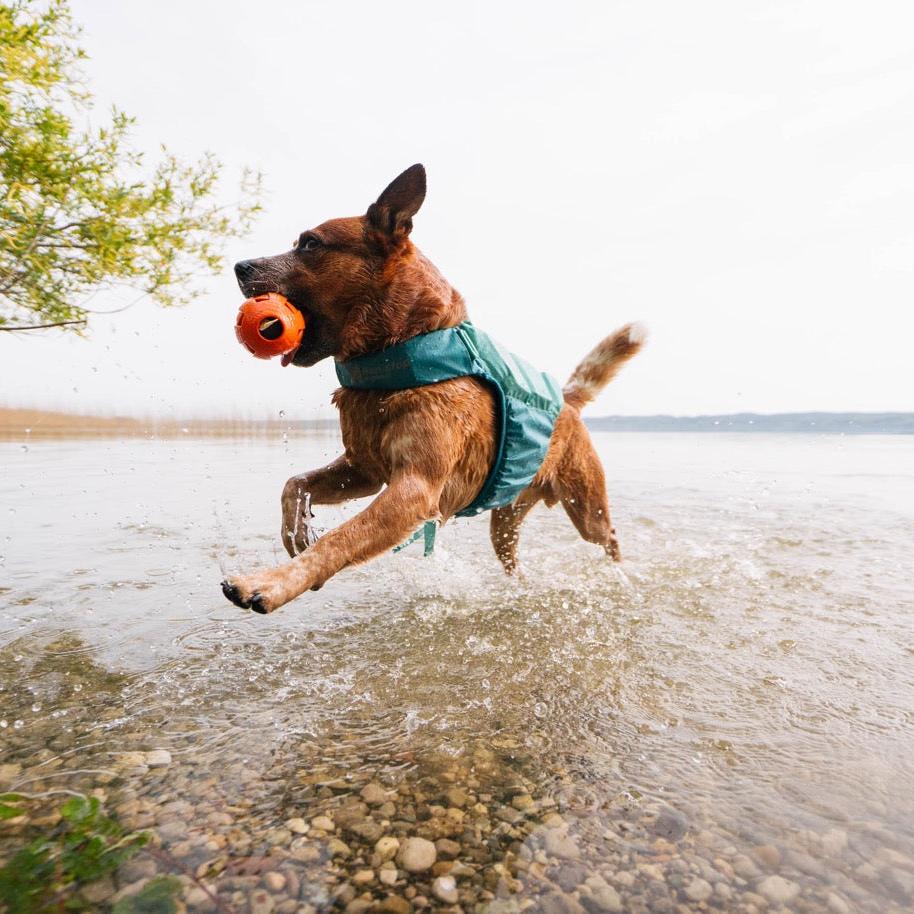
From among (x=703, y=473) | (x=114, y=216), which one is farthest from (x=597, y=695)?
(x=703, y=473)

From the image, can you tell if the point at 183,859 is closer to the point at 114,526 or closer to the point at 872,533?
the point at 114,526

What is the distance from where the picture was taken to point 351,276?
9.12 feet

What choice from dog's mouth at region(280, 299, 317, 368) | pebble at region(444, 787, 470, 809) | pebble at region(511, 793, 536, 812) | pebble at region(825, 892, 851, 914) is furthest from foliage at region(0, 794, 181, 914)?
dog's mouth at region(280, 299, 317, 368)

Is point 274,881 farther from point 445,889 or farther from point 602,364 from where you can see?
point 602,364

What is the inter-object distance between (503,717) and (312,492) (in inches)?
61.3

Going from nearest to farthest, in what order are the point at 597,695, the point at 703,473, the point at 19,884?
1. the point at 19,884
2. the point at 597,695
3. the point at 703,473

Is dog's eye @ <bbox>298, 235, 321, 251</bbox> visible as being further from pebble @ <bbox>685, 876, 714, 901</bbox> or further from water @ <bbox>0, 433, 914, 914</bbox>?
pebble @ <bbox>685, 876, 714, 901</bbox>

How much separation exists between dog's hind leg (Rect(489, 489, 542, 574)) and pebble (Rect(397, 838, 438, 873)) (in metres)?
2.89

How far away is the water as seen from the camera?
158 centimetres

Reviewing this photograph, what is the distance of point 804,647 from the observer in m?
3.21

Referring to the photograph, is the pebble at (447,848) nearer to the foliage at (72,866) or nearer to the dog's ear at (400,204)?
the foliage at (72,866)

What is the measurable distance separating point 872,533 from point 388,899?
262 inches

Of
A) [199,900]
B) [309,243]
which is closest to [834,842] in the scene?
[199,900]

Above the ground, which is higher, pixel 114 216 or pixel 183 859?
pixel 114 216
